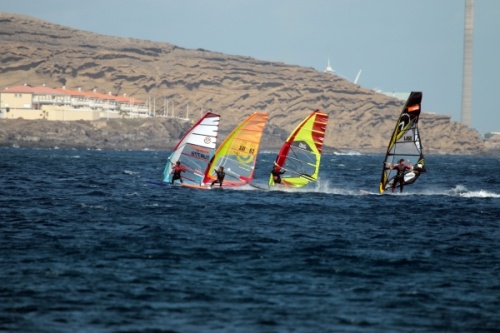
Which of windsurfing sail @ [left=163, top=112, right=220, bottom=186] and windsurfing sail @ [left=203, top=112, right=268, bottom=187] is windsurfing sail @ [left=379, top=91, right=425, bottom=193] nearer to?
windsurfing sail @ [left=203, top=112, right=268, bottom=187]

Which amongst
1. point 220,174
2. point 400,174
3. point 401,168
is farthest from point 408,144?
point 220,174

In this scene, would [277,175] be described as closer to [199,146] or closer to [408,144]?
[199,146]

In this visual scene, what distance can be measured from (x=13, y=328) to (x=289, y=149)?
110ft

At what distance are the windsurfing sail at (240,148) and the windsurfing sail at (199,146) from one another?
1.50 ft

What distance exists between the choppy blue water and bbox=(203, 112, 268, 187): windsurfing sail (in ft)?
18.9

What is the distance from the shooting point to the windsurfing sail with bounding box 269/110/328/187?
5216cm

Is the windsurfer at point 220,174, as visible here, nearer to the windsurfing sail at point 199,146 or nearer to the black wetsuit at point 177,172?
the windsurfing sail at point 199,146

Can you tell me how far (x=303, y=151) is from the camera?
52.3 m

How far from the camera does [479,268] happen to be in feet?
90.5

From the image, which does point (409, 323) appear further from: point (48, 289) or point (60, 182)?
point (60, 182)

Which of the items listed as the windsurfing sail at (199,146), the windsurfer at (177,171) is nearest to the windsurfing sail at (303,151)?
the windsurfing sail at (199,146)

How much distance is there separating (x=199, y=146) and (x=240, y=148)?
2212 millimetres

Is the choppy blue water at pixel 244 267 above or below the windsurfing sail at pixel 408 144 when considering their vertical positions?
below

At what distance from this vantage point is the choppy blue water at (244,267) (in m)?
20.5
